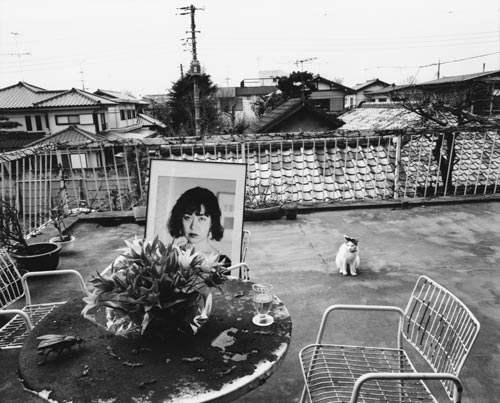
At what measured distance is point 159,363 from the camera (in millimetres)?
1396

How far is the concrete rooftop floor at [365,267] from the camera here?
2322 mm

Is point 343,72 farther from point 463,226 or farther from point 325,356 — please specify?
point 325,356

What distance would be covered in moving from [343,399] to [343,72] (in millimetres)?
53495

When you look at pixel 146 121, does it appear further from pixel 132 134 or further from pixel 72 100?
pixel 72 100

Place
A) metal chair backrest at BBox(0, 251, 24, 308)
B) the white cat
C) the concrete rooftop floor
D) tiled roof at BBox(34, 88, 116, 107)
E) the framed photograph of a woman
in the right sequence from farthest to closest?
1. tiled roof at BBox(34, 88, 116, 107)
2. the white cat
3. the framed photograph of a woman
4. metal chair backrest at BBox(0, 251, 24, 308)
5. the concrete rooftop floor

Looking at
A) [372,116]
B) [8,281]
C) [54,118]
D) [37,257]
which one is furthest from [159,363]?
[54,118]

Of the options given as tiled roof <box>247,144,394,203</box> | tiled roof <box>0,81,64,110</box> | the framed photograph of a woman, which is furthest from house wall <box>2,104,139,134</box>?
the framed photograph of a woman

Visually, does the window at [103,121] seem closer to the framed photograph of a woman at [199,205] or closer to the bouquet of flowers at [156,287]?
the framed photograph of a woman at [199,205]

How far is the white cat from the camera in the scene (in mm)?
3502

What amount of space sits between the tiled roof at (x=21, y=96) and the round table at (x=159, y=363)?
2692 centimetres

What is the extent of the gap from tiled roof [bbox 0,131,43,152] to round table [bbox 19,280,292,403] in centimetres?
2561

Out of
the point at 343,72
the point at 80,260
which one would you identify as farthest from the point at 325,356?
the point at 343,72

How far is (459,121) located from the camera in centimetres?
674

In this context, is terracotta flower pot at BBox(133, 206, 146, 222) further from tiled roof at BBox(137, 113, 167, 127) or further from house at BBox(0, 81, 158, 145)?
tiled roof at BBox(137, 113, 167, 127)
